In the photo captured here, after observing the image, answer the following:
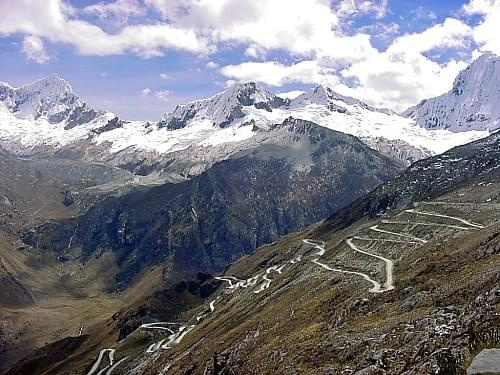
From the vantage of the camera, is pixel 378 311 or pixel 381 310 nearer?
pixel 381 310

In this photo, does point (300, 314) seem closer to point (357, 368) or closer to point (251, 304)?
point (357, 368)

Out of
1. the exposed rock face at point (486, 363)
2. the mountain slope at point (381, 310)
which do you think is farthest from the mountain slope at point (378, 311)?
the exposed rock face at point (486, 363)

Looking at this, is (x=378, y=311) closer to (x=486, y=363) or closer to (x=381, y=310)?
(x=381, y=310)

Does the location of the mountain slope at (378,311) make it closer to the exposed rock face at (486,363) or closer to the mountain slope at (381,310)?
the mountain slope at (381,310)

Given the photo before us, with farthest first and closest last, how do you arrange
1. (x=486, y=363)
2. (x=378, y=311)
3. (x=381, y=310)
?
1. (x=378, y=311)
2. (x=381, y=310)
3. (x=486, y=363)

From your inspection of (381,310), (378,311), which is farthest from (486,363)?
(378,311)

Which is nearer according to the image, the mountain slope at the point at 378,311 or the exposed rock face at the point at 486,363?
the exposed rock face at the point at 486,363

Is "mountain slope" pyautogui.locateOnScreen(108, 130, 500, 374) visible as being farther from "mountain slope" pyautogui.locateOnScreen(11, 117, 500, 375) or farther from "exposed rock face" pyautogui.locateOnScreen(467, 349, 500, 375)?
"exposed rock face" pyautogui.locateOnScreen(467, 349, 500, 375)

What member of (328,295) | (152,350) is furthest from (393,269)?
(152,350)

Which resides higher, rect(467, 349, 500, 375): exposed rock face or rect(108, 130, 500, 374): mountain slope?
rect(467, 349, 500, 375): exposed rock face

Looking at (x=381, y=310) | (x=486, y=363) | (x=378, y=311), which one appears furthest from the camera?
(x=378, y=311)

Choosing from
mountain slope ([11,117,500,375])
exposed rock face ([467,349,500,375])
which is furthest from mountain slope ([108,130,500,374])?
exposed rock face ([467,349,500,375])
